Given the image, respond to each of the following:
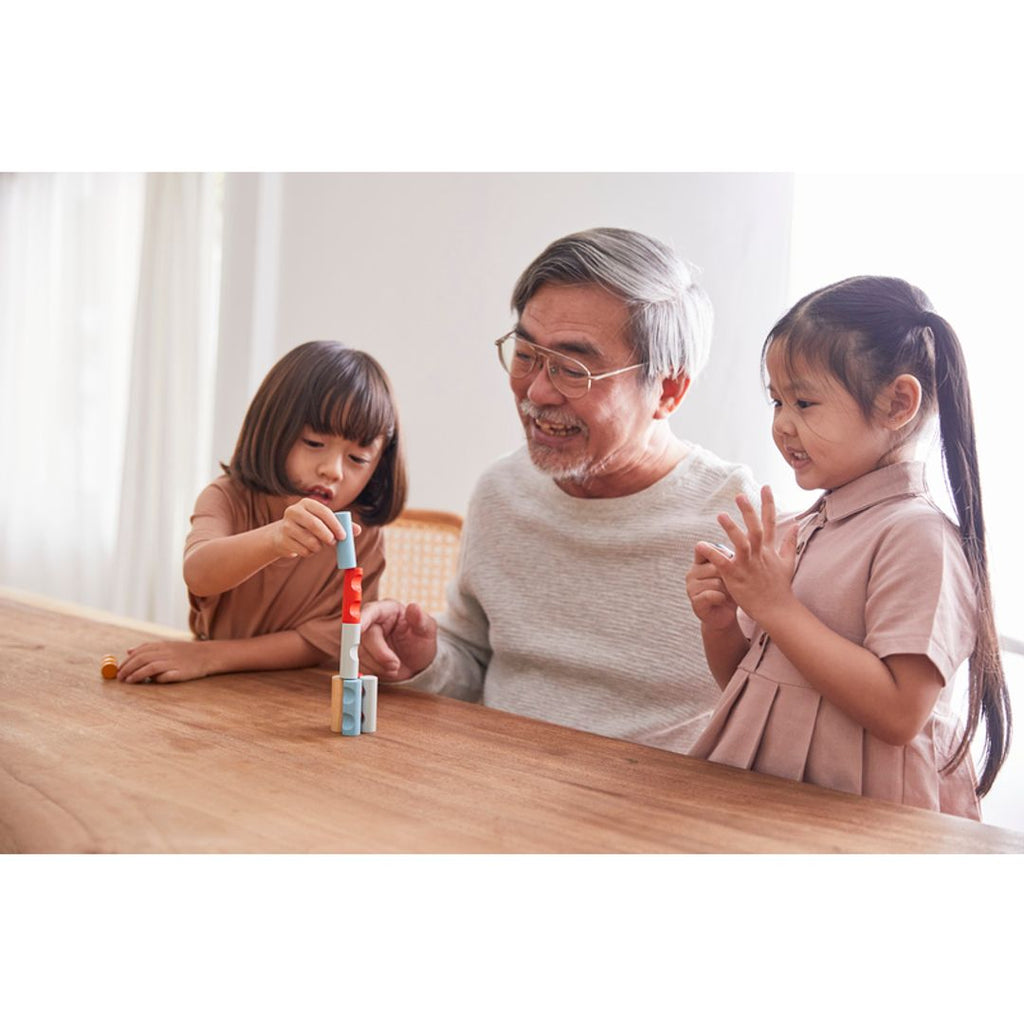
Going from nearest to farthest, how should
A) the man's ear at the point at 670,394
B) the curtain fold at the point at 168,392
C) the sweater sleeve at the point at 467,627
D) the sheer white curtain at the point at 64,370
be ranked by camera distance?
the man's ear at the point at 670,394 < the sweater sleeve at the point at 467,627 < the curtain fold at the point at 168,392 < the sheer white curtain at the point at 64,370

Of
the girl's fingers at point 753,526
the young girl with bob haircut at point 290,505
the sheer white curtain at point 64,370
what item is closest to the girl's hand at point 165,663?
the young girl with bob haircut at point 290,505

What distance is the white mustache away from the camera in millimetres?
1563

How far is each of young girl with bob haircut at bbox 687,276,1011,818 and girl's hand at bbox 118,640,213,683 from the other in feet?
2.24

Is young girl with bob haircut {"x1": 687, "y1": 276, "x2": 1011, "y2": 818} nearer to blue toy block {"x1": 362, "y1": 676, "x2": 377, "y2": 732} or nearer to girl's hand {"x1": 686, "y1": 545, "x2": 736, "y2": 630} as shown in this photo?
girl's hand {"x1": 686, "y1": 545, "x2": 736, "y2": 630}

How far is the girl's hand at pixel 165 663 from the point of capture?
4.66 feet

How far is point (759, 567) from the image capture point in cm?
107

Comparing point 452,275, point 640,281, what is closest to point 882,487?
point 640,281

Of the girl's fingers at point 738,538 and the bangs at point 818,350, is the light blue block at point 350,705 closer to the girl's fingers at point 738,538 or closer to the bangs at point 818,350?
the girl's fingers at point 738,538

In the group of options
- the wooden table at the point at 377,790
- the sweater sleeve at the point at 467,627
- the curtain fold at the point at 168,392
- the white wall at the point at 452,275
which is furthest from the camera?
the curtain fold at the point at 168,392

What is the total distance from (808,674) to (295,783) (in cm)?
50

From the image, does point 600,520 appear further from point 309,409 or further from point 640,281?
point 309,409

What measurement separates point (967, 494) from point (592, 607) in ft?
2.10

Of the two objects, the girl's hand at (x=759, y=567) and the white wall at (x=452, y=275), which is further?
the white wall at (x=452, y=275)

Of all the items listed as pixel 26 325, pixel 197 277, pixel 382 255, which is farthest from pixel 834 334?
pixel 26 325
